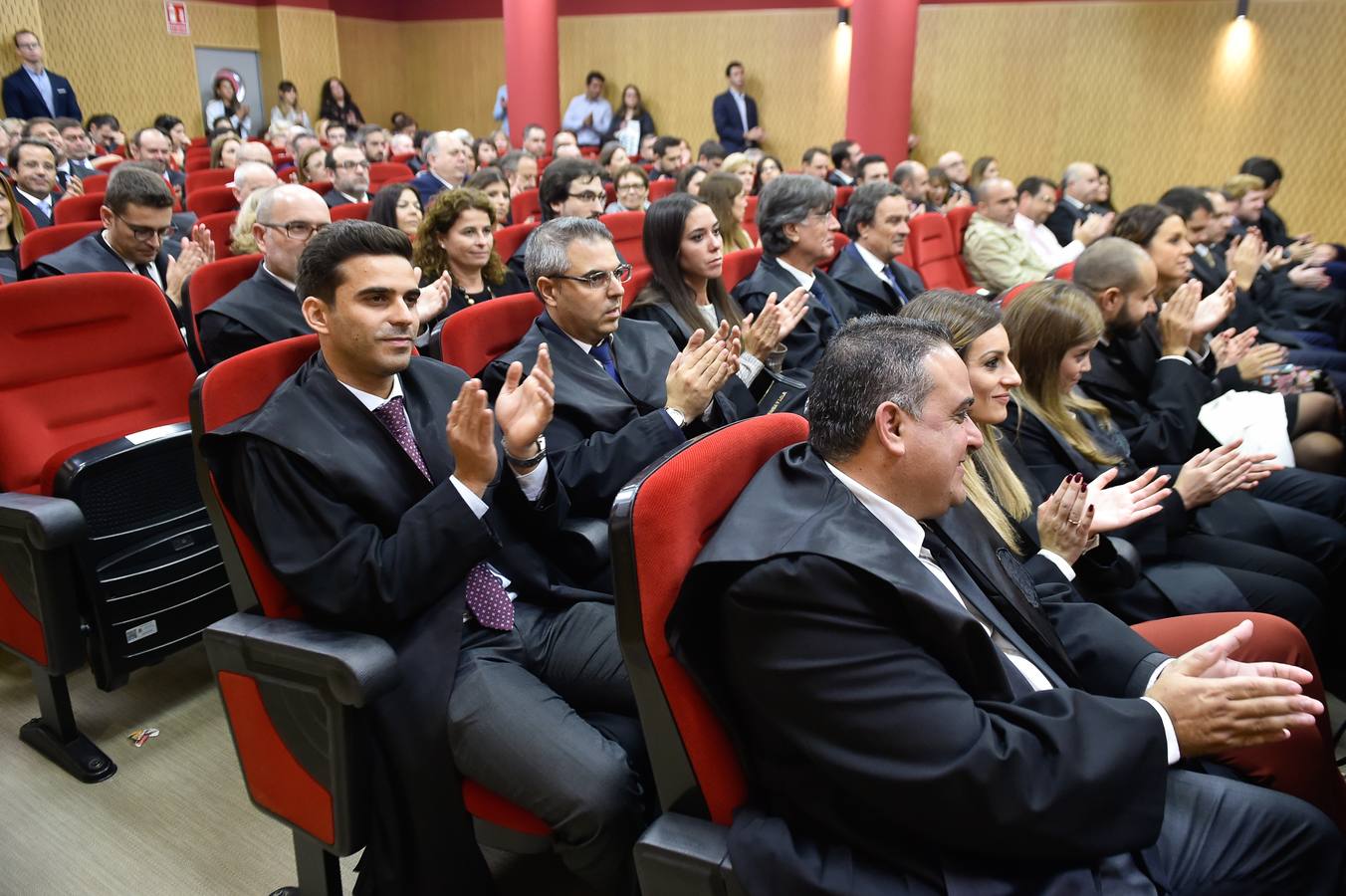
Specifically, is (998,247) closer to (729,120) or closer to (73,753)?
(73,753)

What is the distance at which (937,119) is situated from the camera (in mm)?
10461

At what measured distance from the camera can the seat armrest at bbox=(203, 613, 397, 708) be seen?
1.41 m

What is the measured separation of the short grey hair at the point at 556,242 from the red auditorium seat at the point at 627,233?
5.52 feet

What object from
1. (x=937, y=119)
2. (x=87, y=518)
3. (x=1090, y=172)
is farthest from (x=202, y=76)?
(x=87, y=518)

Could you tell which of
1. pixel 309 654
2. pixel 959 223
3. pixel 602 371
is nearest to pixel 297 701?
pixel 309 654

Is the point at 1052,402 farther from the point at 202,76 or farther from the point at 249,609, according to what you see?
the point at 202,76

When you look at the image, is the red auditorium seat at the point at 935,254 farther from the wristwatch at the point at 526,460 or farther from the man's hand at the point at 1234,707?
the man's hand at the point at 1234,707

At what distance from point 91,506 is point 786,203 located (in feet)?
7.69

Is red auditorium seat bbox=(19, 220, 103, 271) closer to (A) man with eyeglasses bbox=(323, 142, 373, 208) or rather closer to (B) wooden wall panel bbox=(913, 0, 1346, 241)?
(A) man with eyeglasses bbox=(323, 142, 373, 208)

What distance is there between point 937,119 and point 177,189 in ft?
24.1

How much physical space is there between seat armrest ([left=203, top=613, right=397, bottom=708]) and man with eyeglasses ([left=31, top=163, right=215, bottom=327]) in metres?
1.98

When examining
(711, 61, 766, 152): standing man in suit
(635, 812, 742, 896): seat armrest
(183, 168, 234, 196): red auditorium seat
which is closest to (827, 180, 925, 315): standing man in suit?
(635, 812, 742, 896): seat armrest

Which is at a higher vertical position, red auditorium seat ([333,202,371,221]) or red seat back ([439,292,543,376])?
red auditorium seat ([333,202,371,221])

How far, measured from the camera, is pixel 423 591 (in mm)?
1570
